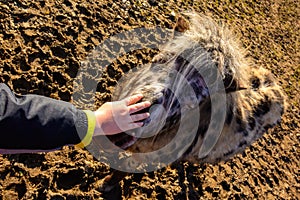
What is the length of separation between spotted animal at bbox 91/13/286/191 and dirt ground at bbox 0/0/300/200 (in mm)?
385

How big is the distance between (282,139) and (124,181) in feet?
7.50

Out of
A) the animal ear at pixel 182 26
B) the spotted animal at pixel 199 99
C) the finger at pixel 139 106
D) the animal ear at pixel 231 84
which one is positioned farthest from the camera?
the animal ear at pixel 182 26

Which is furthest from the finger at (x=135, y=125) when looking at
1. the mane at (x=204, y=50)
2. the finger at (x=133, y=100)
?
the mane at (x=204, y=50)

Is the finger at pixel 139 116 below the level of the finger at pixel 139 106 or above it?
below

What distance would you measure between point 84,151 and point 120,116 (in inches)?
46.5

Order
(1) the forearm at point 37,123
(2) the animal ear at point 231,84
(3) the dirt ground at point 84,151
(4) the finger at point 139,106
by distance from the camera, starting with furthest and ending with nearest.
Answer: (3) the dirt ground at point 84,151 < (2) the animal ear at point 231,84 < (4) the finger at point 139,106 < (1) the forearm at point 37,123

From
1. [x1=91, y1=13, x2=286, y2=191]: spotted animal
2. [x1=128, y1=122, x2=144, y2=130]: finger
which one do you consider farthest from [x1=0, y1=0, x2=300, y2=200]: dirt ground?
[x1=128, y1=122, x2=144, y2=130]: finger

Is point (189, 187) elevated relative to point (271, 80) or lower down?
lower down

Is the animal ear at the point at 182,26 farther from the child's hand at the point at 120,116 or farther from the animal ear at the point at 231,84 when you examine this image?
the child's hand at the point at 120,116

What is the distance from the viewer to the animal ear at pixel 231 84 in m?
2.33

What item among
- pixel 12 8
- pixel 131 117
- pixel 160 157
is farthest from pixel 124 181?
pixel 12 8

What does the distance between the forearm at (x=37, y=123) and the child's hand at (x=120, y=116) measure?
100mm

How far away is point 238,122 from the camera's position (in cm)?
284

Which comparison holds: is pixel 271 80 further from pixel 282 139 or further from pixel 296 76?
pixel 296 76
